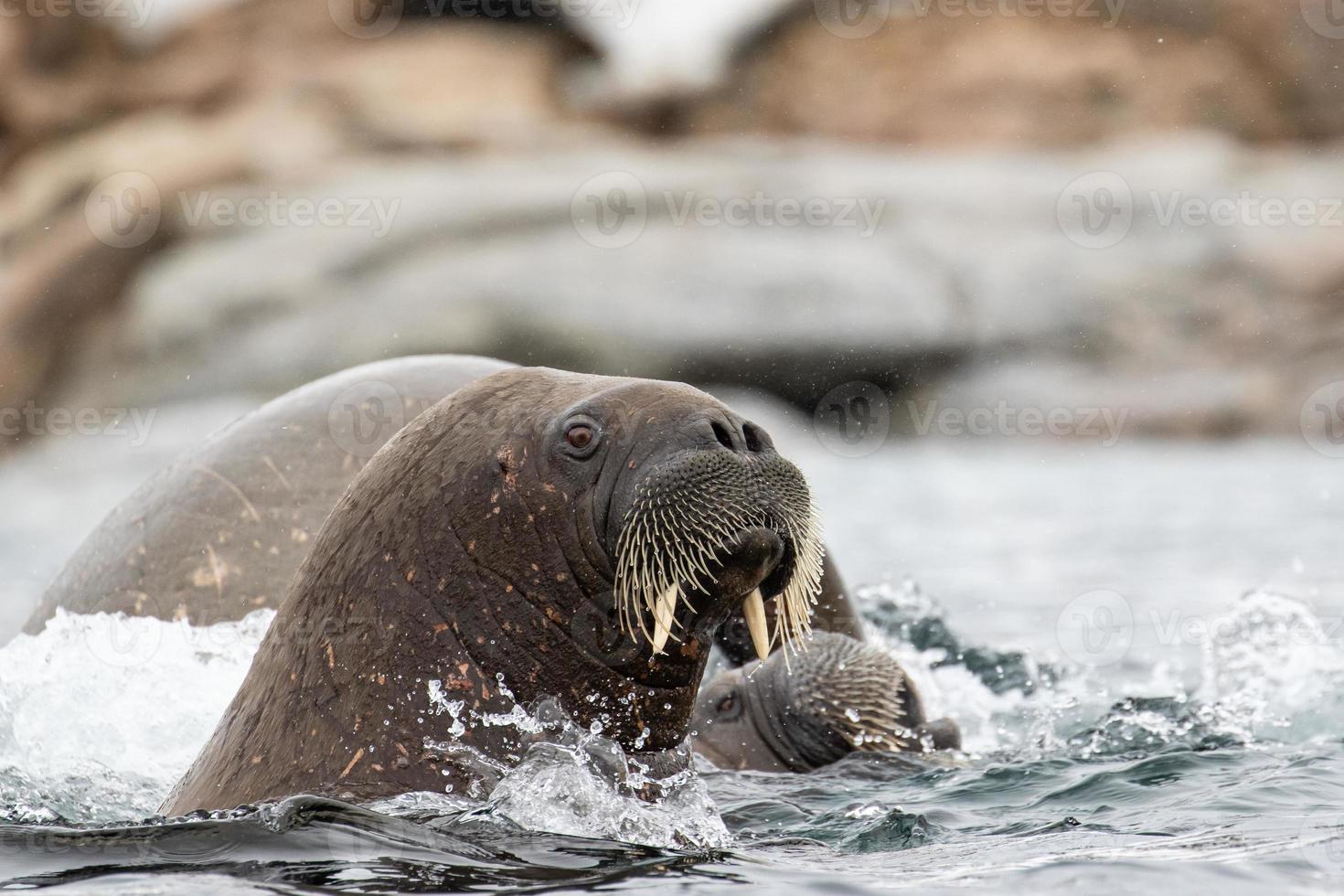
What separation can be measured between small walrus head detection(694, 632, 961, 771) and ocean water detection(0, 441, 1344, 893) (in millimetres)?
213

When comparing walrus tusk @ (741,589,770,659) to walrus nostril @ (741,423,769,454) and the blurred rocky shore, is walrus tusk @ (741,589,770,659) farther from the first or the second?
the blurred rocky shore

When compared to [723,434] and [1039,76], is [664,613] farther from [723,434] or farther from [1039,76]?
[1039,76]

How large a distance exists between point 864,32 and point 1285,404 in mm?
15176

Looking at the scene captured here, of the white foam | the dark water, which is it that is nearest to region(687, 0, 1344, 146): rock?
the dark water

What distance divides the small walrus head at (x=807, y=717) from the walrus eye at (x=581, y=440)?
8.58 feet

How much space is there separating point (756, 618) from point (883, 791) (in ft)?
6.25

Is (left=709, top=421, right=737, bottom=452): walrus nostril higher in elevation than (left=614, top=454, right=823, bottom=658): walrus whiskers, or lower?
higher

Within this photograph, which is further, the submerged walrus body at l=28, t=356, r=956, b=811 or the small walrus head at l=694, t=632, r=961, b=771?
the small walrus head at l=694, t=632, r=961, b=771

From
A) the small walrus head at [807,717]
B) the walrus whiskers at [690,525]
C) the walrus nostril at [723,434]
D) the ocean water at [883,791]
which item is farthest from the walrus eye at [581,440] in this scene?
the small walrus head at [807,717]

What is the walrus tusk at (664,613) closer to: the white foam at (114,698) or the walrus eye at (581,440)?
the walrus eye at (581,440)

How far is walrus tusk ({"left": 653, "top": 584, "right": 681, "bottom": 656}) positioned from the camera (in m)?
4.18

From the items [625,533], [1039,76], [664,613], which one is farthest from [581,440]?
[1039,76]

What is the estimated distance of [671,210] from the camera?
102ft

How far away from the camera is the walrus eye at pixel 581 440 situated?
4363 mm
